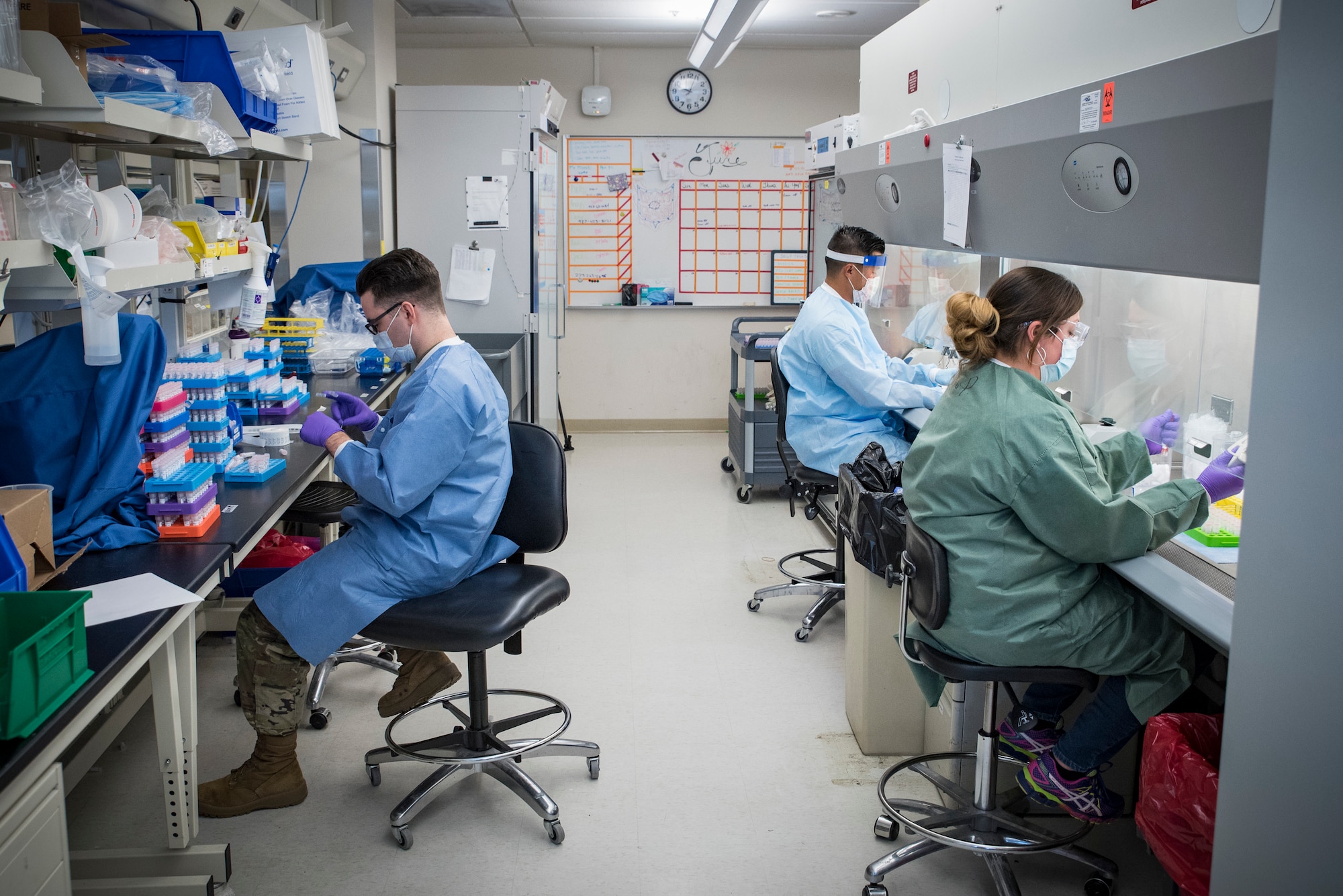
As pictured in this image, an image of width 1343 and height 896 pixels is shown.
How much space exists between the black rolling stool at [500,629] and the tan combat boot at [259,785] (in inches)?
8.1

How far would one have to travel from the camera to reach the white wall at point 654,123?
6.32 metres

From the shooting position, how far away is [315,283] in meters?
4.18

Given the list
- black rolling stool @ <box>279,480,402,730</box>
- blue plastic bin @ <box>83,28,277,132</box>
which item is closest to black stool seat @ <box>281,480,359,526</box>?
black rolling stool @ <box>279,480,402,730</box>

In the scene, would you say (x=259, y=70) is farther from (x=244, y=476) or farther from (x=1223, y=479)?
(x=1223, y=479)

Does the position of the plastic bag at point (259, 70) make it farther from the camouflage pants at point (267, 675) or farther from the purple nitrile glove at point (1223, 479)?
the purple nitrile glove at point (1223, 479)

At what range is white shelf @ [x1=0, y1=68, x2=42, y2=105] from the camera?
5.46ft

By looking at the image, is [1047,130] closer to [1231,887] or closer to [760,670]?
[1231,887]

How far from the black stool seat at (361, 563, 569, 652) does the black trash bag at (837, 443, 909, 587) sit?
0.73 m

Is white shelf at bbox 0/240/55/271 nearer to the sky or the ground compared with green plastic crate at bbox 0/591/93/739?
nearer to the sky

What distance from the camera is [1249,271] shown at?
165 centimetres

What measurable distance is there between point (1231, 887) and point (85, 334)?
2065 mm

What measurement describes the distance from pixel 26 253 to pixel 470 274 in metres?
3.17

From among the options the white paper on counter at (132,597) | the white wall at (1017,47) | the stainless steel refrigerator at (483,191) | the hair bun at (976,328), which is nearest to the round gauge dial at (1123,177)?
the white wall at (1017,47)

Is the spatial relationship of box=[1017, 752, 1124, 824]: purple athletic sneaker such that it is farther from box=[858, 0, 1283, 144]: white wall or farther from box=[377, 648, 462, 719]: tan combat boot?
box=[377, 648, 462, 719]: tan combat boot
